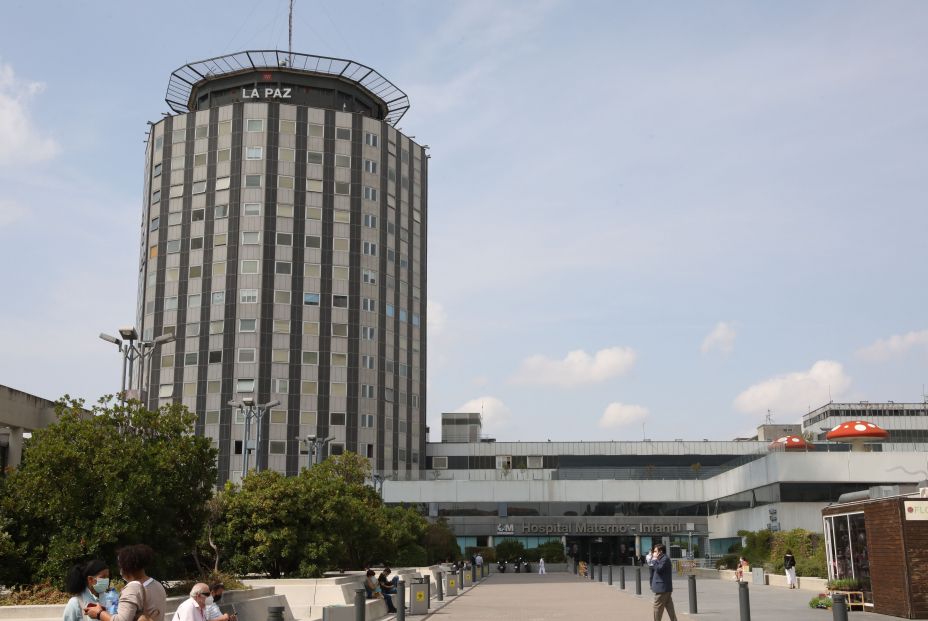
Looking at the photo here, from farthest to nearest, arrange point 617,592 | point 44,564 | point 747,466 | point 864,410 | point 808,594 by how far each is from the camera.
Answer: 1. point 864,410
2. point 747,466
3. point 617,592
4. point 808,594
5. point 44,564

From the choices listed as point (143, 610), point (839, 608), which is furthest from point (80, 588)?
point (839, 608)

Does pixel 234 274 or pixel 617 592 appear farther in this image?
pixel 234 274

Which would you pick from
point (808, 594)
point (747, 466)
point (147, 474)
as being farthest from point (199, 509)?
point (747, 466)

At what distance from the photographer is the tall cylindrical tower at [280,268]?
89438mm

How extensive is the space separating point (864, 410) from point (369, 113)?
100 m

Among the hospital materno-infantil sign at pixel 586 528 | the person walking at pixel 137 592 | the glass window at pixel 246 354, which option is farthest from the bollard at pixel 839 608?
the glass window at pixel 246 354

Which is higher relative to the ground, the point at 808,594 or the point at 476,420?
the point at 476,420

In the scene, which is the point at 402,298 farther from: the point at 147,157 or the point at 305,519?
the point at 305,519

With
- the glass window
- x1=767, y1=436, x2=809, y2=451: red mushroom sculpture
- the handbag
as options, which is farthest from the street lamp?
the handbag

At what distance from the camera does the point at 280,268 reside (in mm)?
91062

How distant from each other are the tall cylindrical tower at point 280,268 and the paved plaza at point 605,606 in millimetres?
50857

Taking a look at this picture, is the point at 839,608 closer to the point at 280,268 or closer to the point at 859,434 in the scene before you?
the point at 859,434

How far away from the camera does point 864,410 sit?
523ft

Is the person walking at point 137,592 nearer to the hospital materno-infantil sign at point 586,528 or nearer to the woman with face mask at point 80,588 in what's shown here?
the woman with face mask at point 80,588
